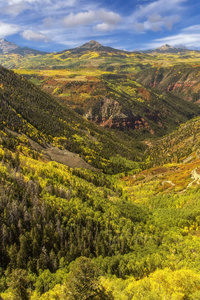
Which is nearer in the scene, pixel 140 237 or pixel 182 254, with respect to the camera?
pixel 182 254

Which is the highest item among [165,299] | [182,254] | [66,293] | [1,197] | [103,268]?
[1,197]

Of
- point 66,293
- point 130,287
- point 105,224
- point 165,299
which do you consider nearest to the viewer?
point 165,299

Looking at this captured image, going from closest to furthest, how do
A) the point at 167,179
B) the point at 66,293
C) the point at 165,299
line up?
the point at 165,299
the point at 66,293
the point at 167,179

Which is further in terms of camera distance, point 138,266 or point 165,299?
point 138,266

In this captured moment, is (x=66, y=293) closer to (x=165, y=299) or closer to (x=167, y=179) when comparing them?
(x=165, y=299)

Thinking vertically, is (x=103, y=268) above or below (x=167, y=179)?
below

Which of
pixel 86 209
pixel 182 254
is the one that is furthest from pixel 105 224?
pixel 182 254

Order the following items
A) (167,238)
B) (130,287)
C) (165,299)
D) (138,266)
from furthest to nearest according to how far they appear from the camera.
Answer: (167,238)
(138,266)
(130,287)
(165,299)

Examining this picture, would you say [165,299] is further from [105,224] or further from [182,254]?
[105,224]

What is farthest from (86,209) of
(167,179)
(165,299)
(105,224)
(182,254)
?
(167,179)
